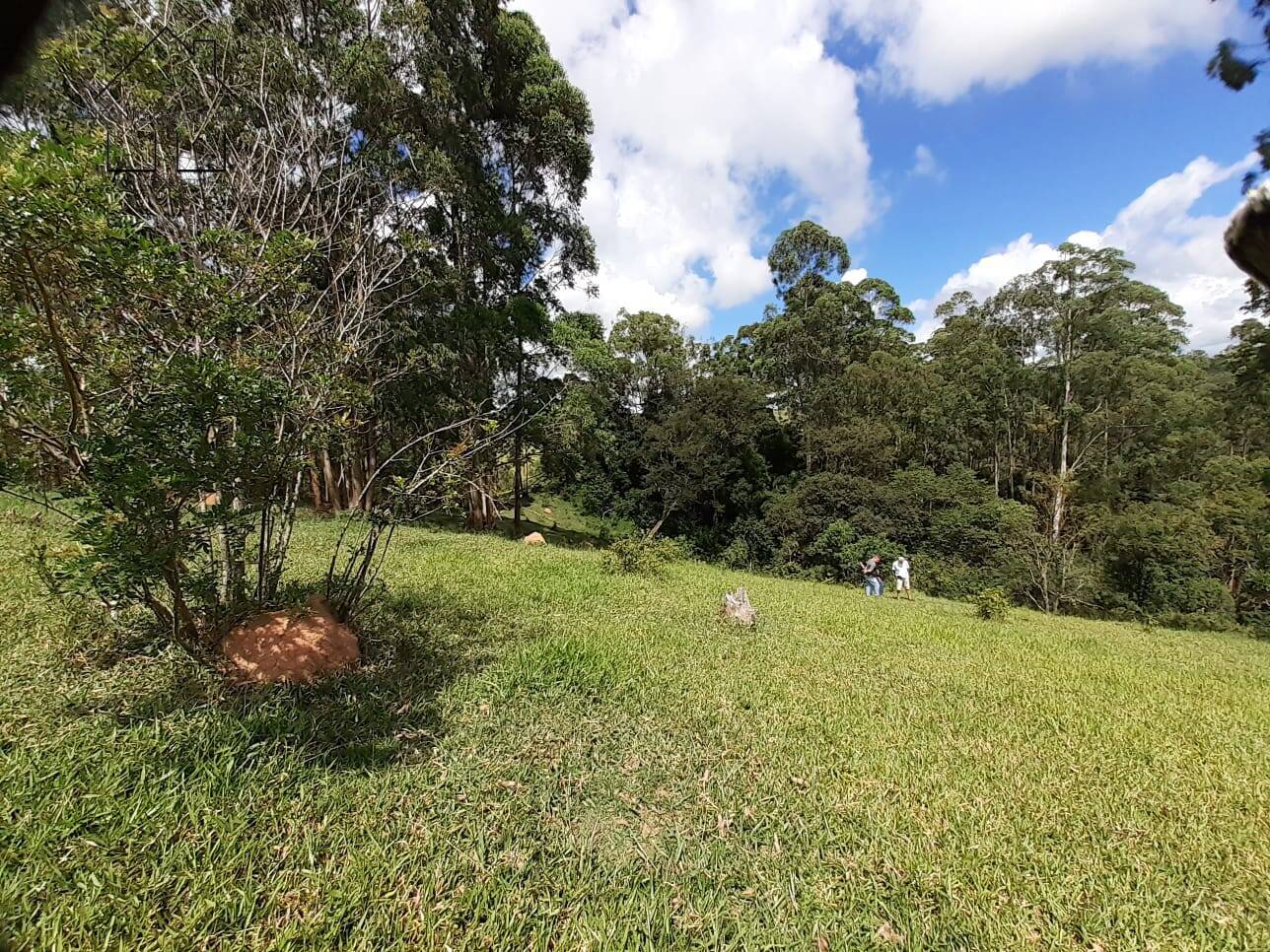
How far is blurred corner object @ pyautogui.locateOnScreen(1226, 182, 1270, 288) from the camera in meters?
0.80

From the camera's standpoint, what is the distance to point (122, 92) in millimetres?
4355

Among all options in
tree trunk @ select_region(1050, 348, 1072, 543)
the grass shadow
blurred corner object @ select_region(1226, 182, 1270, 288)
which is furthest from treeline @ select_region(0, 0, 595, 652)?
tree trunk @ select_region(1050, 348, 1072, 543)

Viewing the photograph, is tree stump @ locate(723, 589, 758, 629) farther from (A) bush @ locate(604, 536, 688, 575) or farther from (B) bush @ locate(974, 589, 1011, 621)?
(B) bush @ locate(974, 589, 1011, 621)

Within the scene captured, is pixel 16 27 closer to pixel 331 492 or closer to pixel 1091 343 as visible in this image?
pixel 331 492

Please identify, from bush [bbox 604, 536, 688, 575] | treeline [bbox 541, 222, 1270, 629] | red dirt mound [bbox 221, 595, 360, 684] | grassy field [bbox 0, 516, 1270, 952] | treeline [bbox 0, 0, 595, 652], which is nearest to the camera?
grassy field [bbox 0, 516, 1270, 952]

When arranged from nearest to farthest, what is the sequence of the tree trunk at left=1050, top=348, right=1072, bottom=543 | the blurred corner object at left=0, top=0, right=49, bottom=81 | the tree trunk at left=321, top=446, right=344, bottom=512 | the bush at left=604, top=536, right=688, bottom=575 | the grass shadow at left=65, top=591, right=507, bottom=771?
the blurred corner object at left=0, top=0, right=49, bottom=81 < the grass shadow at left=65, top=591, right=507, bottom=771 < the bush at left=604, top=536, right=688, bottom=575 < the tree trunk at left=321, top=446, right=344, bottom=512 < the tree trunk at left=1050, top=348, right=1072, bottom=543

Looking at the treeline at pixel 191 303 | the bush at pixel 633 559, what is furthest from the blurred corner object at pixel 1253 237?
the bush at pixel 633 559

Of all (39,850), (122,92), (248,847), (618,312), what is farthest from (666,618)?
(618,312)

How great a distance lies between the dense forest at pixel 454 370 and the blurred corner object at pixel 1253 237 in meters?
0.26

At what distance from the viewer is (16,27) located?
0.57 m

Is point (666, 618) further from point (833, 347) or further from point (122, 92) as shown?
point (833, 347)

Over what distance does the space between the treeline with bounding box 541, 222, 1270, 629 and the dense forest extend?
5.1 inches

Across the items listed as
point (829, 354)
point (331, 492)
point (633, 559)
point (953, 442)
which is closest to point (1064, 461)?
point (953, 442)

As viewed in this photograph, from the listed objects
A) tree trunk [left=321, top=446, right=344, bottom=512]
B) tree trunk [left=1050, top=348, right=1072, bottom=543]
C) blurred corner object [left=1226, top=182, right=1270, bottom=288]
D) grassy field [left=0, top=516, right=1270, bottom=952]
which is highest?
tree trunk [left=1050, top=348, right=1072, bottom=543]
